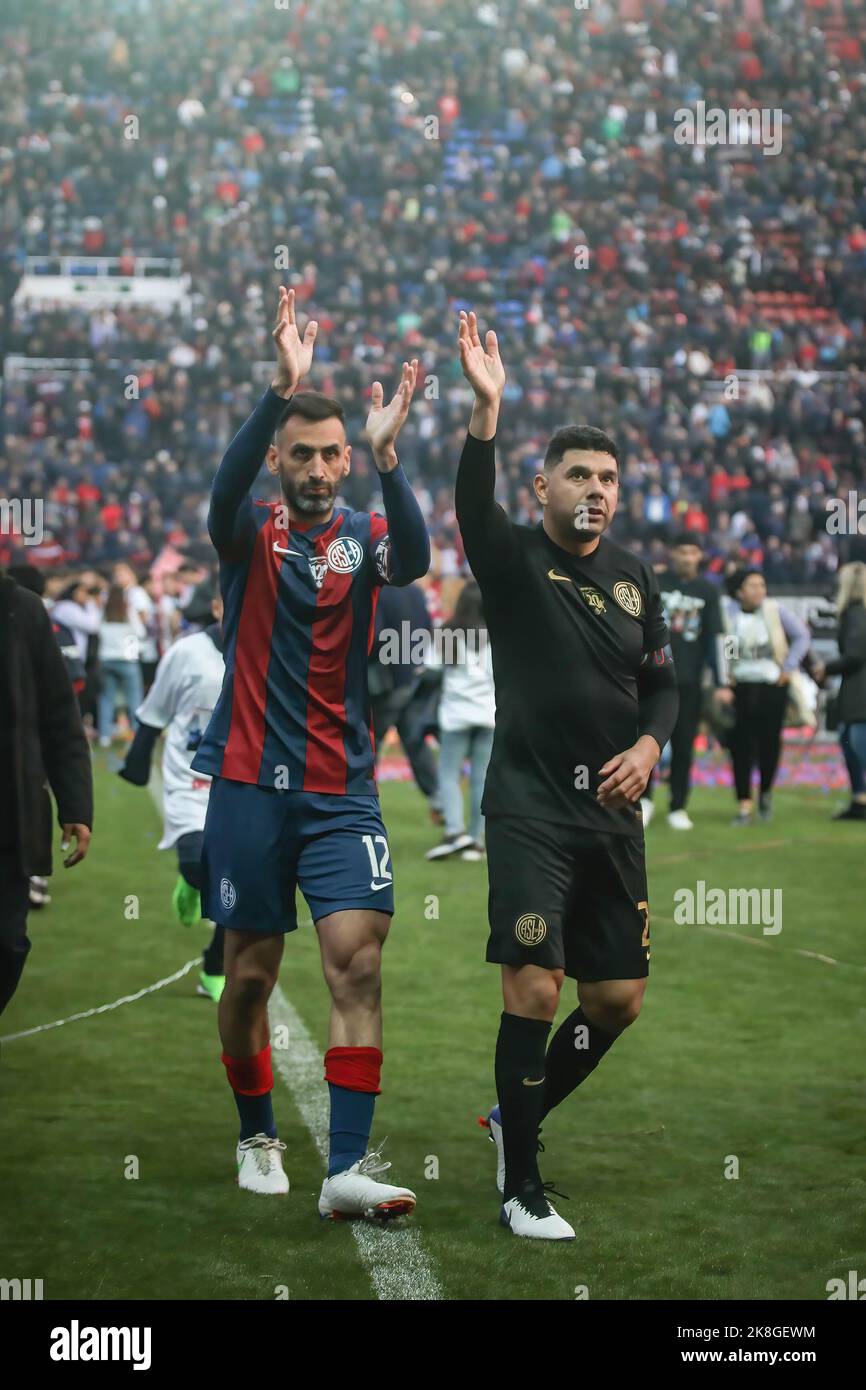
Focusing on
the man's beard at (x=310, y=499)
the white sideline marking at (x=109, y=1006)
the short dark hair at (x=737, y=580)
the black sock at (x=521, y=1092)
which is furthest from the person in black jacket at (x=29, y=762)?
the short dark hair at (x=737, y=580)

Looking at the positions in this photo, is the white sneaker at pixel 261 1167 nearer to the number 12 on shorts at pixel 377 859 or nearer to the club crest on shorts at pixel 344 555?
the number 12 on shorts at pixel 377 859

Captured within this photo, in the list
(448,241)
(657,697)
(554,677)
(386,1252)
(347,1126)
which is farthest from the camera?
(448,241)

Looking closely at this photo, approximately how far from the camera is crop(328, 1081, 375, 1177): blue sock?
5.01 m

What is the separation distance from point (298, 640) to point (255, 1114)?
137 centimetres

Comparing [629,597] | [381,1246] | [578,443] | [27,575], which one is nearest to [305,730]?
[629,597]

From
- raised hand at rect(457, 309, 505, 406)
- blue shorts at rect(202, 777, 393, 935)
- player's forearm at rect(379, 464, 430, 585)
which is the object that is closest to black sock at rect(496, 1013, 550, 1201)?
blue shorts at rect(202, 777, 393, 935)

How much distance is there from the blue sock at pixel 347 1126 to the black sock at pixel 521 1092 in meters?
0.36

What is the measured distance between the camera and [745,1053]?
286 inches

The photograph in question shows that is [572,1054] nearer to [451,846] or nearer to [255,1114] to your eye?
[255,1114]

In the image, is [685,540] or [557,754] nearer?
[557,754]

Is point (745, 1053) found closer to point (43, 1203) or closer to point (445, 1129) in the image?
point (445, 1129)

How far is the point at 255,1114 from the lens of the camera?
18.0 feet
